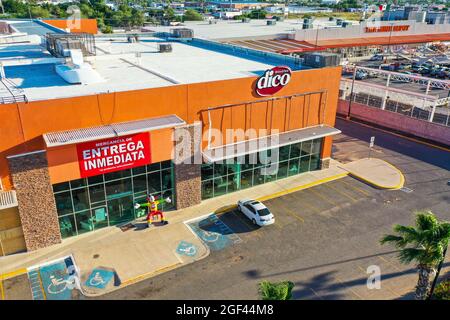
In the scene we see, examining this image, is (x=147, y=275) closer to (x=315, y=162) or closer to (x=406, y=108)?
(x=315, y=162)

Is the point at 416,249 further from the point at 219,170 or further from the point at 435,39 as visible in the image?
the point at 435,39

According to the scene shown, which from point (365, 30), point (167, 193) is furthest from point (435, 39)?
point (167, 193)

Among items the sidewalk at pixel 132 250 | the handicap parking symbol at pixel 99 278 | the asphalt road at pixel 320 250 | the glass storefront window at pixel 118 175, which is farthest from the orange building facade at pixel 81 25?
the handicap parking symbol at pixel 99 278

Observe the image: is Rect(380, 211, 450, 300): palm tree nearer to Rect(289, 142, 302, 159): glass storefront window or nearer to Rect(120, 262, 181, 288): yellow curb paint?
Rect(120, 262, 181, 288): yellow curb paint

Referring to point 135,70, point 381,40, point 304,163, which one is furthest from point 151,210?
point 381,40

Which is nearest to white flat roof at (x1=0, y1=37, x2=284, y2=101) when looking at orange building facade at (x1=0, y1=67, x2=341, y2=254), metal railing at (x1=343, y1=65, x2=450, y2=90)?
orange building facade at (x1=0, y1=67, x2=341, y2=254)

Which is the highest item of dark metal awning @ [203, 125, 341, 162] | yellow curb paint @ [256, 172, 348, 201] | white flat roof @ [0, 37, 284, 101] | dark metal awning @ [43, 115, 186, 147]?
white flat roof @ [0, 37, 284, 101]

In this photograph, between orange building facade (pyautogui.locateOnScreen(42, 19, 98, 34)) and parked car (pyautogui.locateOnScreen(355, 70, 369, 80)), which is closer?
orange building facade (pyautogui.locateOnScreen(42, 19, 98, 34))
